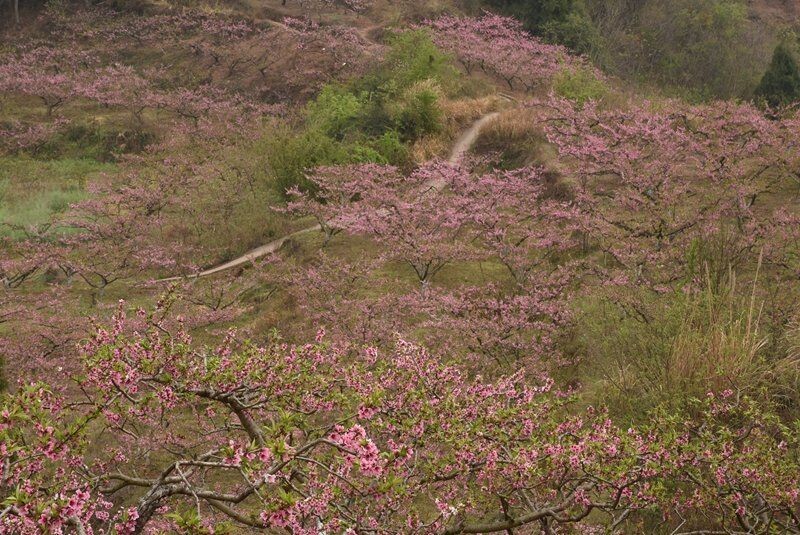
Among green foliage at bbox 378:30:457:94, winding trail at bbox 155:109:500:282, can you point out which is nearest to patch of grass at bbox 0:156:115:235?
winding trail at bbox 155:109:500:282

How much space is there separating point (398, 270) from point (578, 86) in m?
10.3

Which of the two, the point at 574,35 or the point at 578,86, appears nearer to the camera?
the point at 578,86

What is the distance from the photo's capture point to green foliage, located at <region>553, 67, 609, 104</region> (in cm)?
2206

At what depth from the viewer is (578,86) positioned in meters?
22.5

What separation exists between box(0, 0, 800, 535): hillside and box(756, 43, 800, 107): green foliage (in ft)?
0.42

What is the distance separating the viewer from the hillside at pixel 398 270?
4.43 meters

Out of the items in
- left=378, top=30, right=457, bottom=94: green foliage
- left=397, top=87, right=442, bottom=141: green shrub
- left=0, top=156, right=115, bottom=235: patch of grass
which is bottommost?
Answer: left=0, top=156, right=115, bottom=235: patch of grass

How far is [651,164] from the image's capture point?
1438 cm

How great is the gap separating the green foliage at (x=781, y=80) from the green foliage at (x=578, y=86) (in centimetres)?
716

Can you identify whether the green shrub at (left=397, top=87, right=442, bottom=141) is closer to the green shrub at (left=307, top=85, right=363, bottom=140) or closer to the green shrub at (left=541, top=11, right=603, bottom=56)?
the green shrub at (left=307, top=85, right=363, bottom=140)

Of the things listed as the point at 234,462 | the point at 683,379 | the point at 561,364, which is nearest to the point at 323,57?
the point at 561,364

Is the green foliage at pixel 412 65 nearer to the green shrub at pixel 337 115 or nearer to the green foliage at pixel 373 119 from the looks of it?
the green foliage at pixel 373 119

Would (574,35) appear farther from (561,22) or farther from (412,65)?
(412,65)

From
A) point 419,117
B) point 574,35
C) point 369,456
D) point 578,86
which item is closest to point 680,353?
point 369,456
